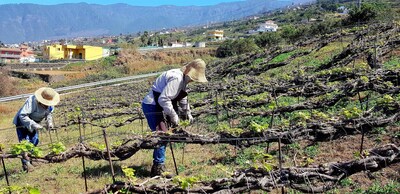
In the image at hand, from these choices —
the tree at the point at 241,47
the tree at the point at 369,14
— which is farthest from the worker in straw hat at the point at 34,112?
the tree at the point at 241,47

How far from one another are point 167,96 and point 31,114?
3.59m

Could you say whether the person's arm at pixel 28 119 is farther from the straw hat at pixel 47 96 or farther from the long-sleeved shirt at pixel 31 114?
the straw hat at pixel 47 96

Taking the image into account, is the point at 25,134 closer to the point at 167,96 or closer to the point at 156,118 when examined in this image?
the point at 156,118

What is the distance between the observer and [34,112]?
8102 millimetres

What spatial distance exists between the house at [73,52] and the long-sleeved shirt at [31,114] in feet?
251

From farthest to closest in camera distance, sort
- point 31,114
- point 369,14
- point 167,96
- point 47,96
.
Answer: point 369,14 < point 31,114 < point 47,96 < point 167,96

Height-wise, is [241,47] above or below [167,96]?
below

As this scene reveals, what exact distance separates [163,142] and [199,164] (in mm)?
1275

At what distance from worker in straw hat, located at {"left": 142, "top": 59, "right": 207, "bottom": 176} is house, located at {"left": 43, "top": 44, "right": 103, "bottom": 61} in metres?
78.6

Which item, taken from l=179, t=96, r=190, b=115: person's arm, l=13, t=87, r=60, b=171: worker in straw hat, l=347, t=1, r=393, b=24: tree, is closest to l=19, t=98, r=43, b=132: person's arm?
l=13, t=87, r=60, b=171: worker in straw hat

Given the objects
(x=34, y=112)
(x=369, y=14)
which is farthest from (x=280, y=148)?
(x=369, y=14)

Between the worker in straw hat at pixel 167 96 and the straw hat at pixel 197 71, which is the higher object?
the straw hat at pixel 197 71

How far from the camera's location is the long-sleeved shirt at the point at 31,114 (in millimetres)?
7875

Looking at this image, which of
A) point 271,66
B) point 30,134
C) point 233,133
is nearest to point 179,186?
point 233,133
